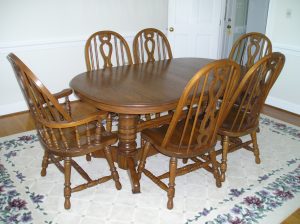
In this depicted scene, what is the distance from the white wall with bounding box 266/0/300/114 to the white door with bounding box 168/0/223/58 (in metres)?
0.68

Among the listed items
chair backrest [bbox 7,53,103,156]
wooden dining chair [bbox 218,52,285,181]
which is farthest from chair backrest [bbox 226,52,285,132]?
chair backrest [bbox 7,53,103,156]

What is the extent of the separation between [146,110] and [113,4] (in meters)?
2.35

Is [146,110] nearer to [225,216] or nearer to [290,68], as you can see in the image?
[225,216]

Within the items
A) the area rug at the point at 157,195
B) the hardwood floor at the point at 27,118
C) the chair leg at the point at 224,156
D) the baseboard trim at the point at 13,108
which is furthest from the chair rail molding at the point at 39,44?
the chair leg at the point at 224,156

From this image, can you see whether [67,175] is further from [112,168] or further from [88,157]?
[88,157]

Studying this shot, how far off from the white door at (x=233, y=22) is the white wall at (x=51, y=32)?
1453 millimetres

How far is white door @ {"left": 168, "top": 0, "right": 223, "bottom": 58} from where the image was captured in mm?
3697

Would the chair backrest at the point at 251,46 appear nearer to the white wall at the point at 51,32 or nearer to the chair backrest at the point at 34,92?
the white wall at the point at 51,32

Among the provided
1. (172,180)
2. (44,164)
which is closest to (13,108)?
(44,164)

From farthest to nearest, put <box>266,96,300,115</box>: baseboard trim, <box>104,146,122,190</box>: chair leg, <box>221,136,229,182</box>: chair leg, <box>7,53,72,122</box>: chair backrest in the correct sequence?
<box>266,96,300,115</box>: baseboard trim
<box>221,136,229,182</box>: chair leg
<box>104,146,122,190</box>: chair leg
<box>7,53,72,122</box>: chair backrest

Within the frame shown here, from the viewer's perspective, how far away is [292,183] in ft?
6.98

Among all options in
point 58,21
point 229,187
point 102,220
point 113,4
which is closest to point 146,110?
point 102,220

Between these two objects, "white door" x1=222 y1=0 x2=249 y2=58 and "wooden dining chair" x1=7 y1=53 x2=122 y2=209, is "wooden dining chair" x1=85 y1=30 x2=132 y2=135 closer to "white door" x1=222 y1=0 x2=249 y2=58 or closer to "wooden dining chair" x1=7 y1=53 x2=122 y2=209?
"wooden dining chair" x1=7 y1=53 x2=122 y2=209

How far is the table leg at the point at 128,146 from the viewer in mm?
1982
